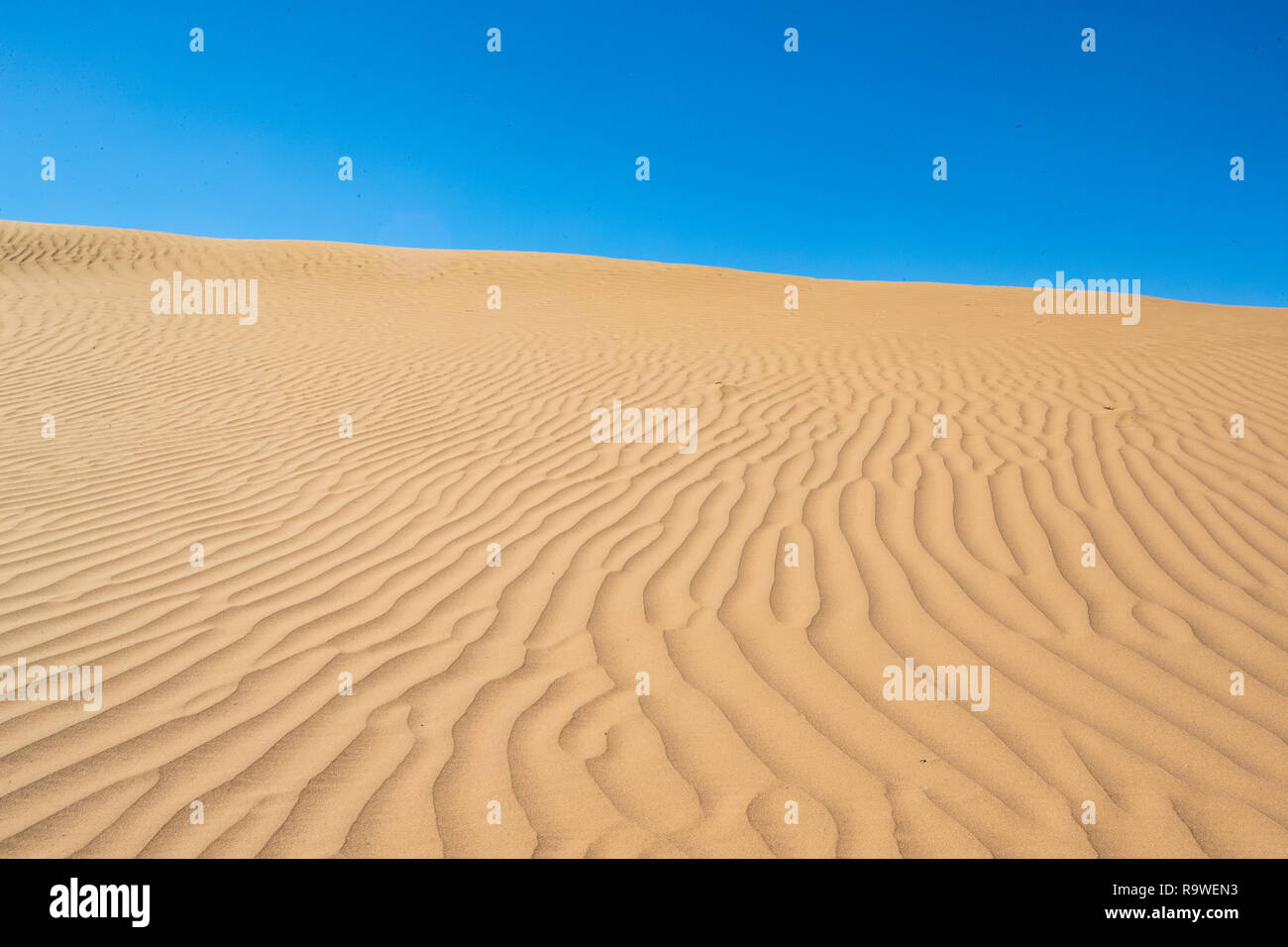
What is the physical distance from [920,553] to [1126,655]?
40.0 inches

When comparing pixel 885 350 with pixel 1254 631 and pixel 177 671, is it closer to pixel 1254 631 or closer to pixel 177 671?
pixel 1254 631

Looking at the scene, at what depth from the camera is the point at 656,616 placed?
321cm

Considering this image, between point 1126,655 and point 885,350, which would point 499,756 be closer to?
point 1126,655

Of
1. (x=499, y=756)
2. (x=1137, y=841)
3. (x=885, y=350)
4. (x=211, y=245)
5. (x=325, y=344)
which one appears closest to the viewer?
(x=1137, y=841)

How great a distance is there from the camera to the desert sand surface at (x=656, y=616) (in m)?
2.12

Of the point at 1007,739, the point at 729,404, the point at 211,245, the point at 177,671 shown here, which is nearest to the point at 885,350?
the point at 729,404

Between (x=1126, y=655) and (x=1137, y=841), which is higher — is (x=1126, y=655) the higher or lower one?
the higher one

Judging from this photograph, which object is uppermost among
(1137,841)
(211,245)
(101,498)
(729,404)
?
(211,245)

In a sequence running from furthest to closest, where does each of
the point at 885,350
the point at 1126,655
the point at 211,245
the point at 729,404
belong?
the point at 211,245 → the point at 885,350 → the point at 729,404 → the point at 1126,655

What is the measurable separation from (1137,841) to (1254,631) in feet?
4.61

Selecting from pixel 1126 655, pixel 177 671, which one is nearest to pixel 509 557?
pixel 177 671

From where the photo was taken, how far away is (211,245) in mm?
22109

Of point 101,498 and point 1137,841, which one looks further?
point 101,498

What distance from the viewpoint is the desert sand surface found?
2.12 m
